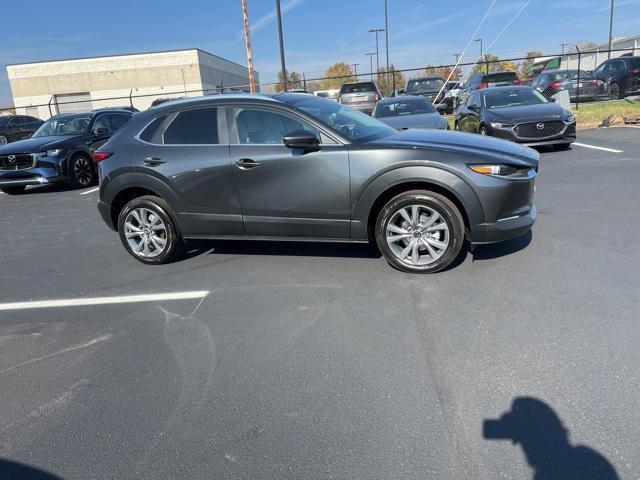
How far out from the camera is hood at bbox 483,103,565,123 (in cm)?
1048

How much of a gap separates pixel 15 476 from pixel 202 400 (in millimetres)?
980

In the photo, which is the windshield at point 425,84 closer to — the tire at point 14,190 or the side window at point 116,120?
the side window at point 116,120

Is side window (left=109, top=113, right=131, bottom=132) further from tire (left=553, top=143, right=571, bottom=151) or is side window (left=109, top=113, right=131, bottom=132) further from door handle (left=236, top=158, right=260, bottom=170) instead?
tire (left=553, top=143, right=571, bottom=151)

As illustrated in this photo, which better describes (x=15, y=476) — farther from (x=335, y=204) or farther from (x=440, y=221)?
(x=440, y=221)

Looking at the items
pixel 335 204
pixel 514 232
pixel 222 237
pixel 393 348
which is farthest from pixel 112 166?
pixel 514 232

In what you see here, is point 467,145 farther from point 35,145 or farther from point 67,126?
point 67,126

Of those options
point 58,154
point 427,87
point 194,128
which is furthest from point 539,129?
point 427,87

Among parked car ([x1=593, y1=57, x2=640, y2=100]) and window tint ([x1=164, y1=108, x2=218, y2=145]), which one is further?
parked car ([x1=593, y1=57, x2=640, y2=100])

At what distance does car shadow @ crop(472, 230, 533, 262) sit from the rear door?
2.41 m

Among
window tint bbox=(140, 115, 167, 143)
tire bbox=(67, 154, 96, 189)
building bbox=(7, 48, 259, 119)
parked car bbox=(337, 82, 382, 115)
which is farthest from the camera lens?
building bbox=(7, 48, 259, 119)

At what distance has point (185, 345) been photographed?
12.2ft

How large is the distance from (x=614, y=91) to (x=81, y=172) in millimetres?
20544

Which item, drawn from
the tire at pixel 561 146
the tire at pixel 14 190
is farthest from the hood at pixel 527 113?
the tire at pixel 14 190

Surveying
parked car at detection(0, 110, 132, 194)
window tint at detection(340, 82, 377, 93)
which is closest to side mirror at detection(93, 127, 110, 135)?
parked car at detection(0, 110, 132, 194)
